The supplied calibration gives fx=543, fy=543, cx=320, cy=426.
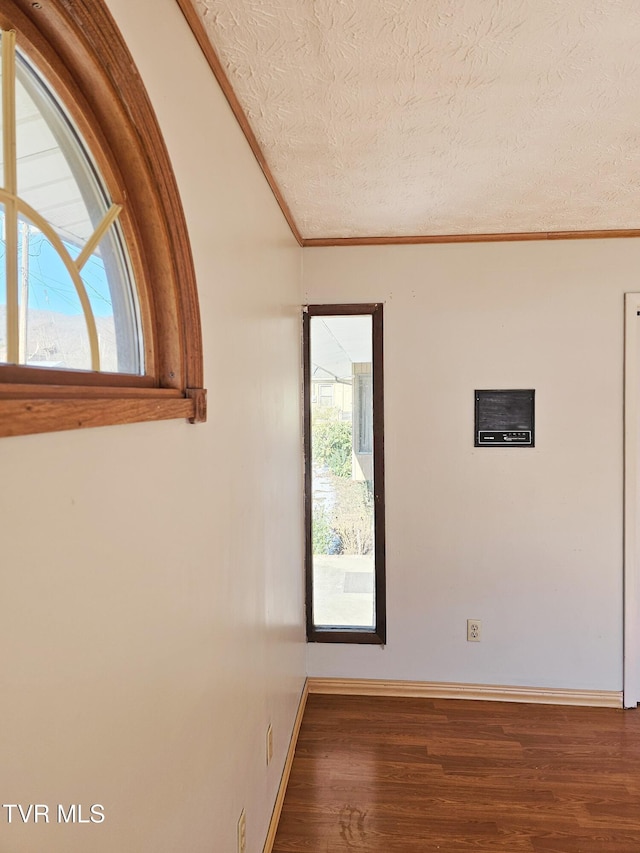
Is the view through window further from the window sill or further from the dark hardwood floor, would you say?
the dark hardwood floor

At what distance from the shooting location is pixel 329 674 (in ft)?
9.70

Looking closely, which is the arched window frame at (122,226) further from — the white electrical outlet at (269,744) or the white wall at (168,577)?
the white electrical outlet at (269,744)

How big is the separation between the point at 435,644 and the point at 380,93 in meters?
2.56

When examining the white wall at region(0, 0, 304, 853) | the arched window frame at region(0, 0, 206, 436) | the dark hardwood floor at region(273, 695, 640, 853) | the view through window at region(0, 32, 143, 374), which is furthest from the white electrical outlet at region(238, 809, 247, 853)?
the view through window at region(0, 32, 143, 374)

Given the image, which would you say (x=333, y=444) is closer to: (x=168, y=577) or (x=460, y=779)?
(x=460, y=779)

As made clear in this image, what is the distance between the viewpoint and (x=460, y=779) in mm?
2260

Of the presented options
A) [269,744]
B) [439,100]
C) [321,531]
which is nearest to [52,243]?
[439,100]

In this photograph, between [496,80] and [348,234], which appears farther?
[348,234]

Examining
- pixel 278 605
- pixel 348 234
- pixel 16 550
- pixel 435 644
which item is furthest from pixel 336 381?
pixel 16 550

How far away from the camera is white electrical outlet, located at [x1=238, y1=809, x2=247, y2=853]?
1464mm

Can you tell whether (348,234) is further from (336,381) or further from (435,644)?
(435,644)

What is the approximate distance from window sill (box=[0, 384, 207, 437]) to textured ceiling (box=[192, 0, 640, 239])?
2.88 feet

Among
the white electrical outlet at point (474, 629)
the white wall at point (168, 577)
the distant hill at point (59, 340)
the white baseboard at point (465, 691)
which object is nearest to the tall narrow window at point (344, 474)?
the white baseboard at point (465, 691)

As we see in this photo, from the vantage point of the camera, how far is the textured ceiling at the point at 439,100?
1191 mm
